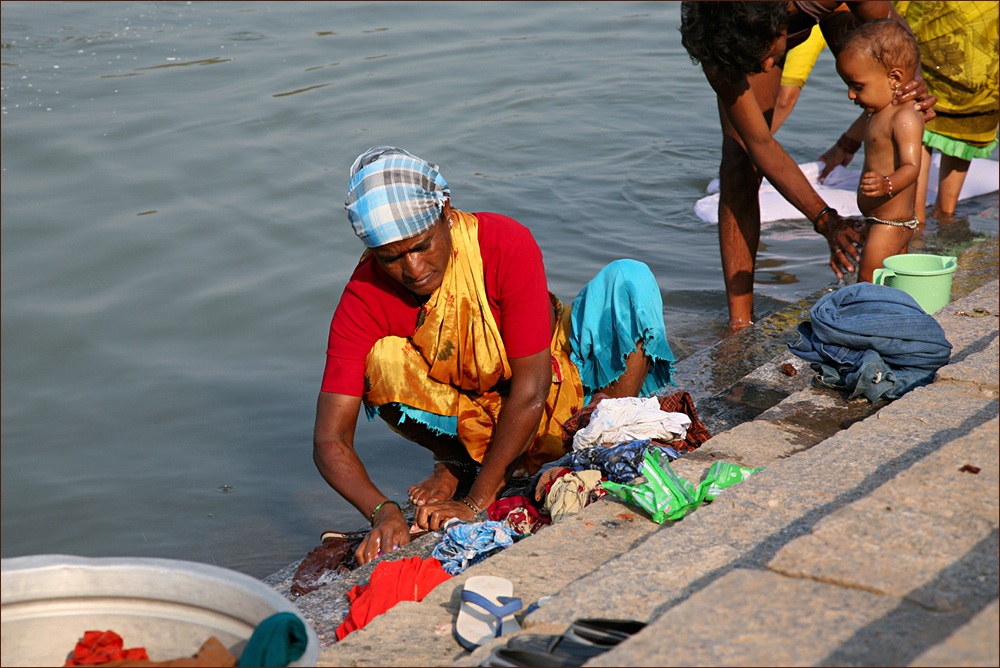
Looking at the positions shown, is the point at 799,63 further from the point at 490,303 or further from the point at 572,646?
the point at 572,646

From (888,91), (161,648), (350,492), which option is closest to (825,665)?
(161,648)

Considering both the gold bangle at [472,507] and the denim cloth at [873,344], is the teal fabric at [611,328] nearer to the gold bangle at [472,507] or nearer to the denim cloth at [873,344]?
the gold bangle at [472,507]

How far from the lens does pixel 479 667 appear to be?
1.76 meters

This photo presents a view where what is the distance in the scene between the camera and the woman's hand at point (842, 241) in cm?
370

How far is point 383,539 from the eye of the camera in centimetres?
291

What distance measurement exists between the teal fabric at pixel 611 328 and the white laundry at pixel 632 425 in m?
0.38

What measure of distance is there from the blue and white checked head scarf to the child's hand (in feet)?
7.82

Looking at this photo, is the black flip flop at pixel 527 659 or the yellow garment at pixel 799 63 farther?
the yellow garment at pixel 799 63

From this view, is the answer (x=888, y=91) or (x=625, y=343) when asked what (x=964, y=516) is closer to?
(x=625, y=343)

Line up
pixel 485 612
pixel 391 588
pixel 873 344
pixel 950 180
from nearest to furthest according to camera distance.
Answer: pixel 485 612
pixel 391 588
pixel 873 344
pixel 950 180

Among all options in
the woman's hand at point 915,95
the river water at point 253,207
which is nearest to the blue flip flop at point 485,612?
the river water at point 253,207

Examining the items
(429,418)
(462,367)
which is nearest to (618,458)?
(462,367)

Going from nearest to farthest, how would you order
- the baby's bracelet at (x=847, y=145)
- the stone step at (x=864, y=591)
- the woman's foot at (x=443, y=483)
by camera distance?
the stone step at (x=864, y=591) → the woman's foot at (x=443, y=483) → the baby's bracelet at (x=847, y=145)

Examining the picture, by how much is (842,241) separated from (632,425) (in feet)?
4.53
